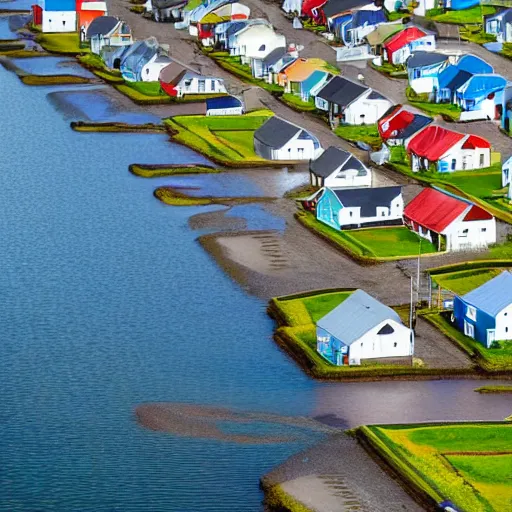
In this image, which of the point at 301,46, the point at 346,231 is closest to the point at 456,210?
the point at 346,231

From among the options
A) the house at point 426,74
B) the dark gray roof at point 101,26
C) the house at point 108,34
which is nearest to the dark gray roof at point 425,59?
the house at point 426,74

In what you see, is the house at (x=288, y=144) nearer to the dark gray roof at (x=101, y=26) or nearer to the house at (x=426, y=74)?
the house at (x=426, y=74)

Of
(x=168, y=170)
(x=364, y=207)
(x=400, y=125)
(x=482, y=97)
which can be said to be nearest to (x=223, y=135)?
(x=168, y=170)

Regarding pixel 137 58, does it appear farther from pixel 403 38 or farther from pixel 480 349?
pixel 480 349

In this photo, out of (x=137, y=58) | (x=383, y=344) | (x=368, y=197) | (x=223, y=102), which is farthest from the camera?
(x=137, y=58)

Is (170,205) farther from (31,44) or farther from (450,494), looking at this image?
(31,44)

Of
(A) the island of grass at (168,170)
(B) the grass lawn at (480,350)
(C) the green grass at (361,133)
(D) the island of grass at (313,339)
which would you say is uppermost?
(B) the grass lawn at (480,350)

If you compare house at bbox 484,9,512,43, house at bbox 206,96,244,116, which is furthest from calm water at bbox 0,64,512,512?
house at bbox 484,9,512,43
